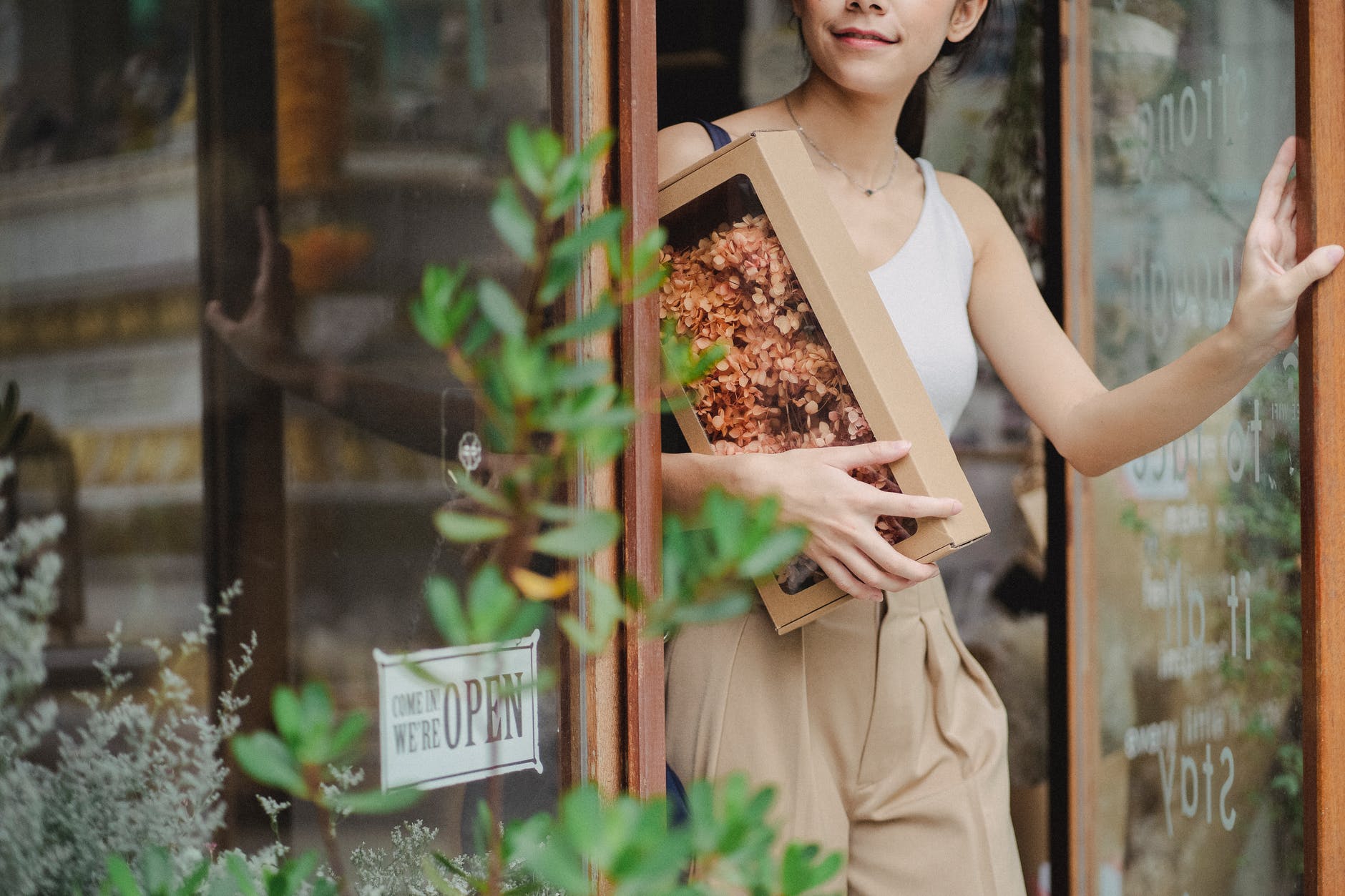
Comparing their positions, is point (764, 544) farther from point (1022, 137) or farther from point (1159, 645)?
point (1022, 137)

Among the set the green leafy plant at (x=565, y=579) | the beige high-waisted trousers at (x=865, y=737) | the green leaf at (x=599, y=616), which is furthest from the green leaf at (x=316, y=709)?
the beige high-waisted trousers at (x=865, y=737)

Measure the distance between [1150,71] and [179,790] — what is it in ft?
6.80

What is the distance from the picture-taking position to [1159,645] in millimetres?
2379

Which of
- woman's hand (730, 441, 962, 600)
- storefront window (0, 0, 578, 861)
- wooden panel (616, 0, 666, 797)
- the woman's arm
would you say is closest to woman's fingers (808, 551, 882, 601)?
woman's hand (730, 441, 962, 600)

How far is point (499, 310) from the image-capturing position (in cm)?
53

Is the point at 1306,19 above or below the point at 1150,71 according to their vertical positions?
below

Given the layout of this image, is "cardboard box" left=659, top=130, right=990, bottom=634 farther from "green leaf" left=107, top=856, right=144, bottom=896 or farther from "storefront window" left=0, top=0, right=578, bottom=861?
"green leaf" left=107, top=856, right=144, bottom=896

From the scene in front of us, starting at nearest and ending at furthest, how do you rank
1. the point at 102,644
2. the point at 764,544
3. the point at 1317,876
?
the point at 764,544 → the point at 102,644 → the point at 1317,876

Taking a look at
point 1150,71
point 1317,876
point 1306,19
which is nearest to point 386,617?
point 1317,876

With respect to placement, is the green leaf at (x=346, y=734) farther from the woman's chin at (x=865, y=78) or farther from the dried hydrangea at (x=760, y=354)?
the woman's chin at (x=865, y=78)

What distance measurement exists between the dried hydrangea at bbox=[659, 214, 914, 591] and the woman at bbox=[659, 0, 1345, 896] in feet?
0.12

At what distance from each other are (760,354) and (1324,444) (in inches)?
25.6

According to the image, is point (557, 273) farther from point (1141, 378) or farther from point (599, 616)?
point (1141, 378)

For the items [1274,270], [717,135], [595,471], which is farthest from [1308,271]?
[595,471]
